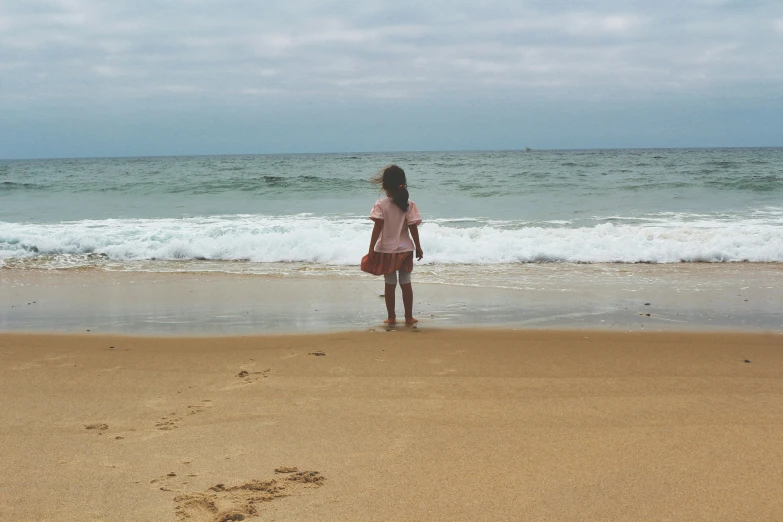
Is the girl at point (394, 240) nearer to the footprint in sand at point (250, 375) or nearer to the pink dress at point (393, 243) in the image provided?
the pink dress at point (393, 243)

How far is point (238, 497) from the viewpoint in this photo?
2684mm

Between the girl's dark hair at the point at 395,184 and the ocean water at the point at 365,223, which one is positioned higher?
the girl's dark hair at the point at 395,184

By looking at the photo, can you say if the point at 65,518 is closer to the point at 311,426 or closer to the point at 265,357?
the point at 311,426

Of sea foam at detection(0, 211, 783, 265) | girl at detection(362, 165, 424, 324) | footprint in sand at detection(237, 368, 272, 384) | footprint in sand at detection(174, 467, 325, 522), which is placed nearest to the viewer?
footprint in sand at detection(174, 467, 325, 522)

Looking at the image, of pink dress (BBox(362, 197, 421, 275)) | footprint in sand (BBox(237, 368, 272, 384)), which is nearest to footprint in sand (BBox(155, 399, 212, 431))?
footprint in sand (BBox(237, 368, 272, 384))

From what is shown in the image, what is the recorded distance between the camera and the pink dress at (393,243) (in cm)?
641

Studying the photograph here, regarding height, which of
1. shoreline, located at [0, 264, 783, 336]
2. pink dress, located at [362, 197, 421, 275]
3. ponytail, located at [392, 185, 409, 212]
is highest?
ponytail, located at [392, 185, 409, 212]

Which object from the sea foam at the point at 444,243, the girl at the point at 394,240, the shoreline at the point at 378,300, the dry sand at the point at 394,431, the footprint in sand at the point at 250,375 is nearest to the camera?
the dry sand at the point at 394,431

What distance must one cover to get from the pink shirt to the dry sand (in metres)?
1.34

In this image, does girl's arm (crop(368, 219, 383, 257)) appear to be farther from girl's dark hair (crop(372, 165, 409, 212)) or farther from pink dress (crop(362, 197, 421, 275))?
girl's dark hair (crop(372, 165, 409, 212))

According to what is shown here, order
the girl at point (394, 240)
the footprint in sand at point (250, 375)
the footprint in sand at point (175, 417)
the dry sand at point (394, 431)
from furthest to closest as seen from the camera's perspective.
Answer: the girl at point (394, 240) → the footprint in sand at point (250, 375) → the footprint in sand at point (175, 417) → the dry sand at point (394, 431)

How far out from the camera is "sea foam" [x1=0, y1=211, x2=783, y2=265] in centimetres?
1077

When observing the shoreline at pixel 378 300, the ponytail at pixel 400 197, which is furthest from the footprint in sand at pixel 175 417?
the ponytail at pixel 400 197

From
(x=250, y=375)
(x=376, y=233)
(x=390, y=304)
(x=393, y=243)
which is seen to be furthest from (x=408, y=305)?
(x=250, y=375)
